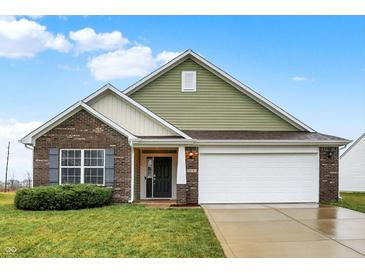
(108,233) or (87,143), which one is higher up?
(87,143)

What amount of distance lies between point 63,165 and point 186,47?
26.2ft

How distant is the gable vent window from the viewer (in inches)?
780

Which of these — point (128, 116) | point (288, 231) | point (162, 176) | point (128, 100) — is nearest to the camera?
point (288, 231)

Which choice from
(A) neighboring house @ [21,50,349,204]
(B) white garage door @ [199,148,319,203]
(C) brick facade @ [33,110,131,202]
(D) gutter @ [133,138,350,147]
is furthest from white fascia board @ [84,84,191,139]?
(B) white garage door @ [199,148,319,203]

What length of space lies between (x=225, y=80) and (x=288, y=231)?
1072 cm

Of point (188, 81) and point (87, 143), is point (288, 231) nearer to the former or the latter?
point (87, 143)

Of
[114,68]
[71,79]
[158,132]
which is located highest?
[114,68]

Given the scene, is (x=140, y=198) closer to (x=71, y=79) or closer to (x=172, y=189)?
(x=172, y=189)

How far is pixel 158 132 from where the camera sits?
1781 cm

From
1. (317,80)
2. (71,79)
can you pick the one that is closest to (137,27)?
(71,79)

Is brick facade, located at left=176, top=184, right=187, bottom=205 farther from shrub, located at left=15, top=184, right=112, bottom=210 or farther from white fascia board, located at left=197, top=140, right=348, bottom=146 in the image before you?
shrub, located at left=15, top=184, right=112, bottom=210

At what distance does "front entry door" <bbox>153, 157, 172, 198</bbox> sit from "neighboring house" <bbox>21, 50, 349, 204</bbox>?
4 centimetres

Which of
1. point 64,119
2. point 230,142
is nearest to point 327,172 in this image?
point 230,142

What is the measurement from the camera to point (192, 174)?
17.2m
